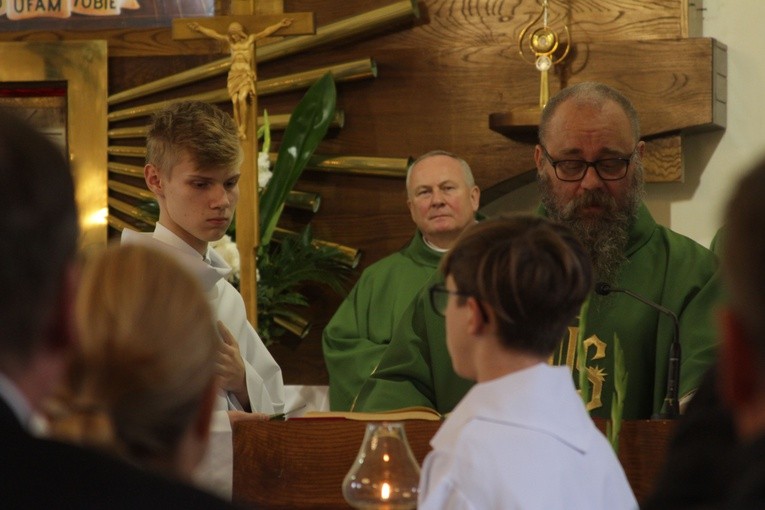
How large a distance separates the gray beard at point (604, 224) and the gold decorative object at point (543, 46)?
2.15 m

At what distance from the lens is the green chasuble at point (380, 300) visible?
6.35 m

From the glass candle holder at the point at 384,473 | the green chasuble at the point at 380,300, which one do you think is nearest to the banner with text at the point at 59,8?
the green chasuble at the point at 380,300

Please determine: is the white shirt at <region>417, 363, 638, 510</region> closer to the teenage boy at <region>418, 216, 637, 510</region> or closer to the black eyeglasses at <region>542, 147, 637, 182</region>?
the teenage boy at <region>418, 216, 637, 510</region>

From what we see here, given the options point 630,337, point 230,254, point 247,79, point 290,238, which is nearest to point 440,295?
point 630,337

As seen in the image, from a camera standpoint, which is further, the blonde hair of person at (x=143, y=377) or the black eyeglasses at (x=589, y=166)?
the black eyeglasses at (x=589, y=166)

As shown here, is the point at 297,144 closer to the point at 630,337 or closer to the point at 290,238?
the point at 290,238

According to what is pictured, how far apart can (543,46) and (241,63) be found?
144 cm

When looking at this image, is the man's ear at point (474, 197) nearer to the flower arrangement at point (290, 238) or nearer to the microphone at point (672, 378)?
the flower arrangement at point (290, 238)

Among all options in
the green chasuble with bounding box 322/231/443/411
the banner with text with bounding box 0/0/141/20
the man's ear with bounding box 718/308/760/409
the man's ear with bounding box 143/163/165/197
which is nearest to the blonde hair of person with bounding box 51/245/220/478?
the man's ear with bounding box 718/308/760/409

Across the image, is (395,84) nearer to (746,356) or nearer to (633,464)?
(633,464)

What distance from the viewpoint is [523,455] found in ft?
7.45

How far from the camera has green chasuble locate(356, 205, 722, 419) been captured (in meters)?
3.97

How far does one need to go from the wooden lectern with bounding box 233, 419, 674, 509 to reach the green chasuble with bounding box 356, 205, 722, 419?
0.64 meters

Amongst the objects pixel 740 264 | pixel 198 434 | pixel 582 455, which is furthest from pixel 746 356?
pixel 582 455
